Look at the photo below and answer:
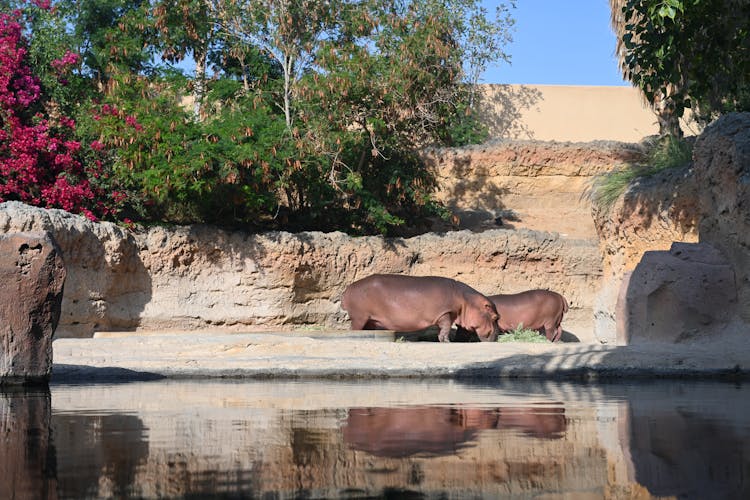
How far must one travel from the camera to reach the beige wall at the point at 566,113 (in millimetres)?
44719

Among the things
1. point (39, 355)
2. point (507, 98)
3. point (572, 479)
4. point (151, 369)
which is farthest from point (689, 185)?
point (507, 98)

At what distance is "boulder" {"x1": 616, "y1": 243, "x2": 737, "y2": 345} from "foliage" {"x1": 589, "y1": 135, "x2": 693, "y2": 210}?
10.7 feet

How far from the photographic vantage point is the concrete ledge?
1127 centimetres

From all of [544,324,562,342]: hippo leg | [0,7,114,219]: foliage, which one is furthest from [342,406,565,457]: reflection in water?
[0,7,114,219]: foliage

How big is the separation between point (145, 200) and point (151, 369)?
9717mm

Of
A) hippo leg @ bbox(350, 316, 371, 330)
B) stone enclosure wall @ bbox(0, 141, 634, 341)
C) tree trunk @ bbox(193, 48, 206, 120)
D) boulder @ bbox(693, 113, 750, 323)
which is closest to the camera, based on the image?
boulder @ bbox(693, 113, 750, 323)

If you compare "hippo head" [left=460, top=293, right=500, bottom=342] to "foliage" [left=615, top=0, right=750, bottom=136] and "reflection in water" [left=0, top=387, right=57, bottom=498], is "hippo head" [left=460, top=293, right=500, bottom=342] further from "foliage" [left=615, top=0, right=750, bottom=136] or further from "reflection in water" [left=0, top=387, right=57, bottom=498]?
"reflection in water" [left=0, top=387, right=57, bottom=498]

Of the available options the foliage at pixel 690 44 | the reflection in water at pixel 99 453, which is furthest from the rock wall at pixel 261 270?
the reflection in water at pixel 99 453

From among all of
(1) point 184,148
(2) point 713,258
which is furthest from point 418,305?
(2) point 713,258

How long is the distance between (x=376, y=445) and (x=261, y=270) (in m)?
15.4

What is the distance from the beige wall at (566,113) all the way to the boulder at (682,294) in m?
29.8

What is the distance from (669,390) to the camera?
9.51 metres

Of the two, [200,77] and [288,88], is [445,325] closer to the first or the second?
[288,88]

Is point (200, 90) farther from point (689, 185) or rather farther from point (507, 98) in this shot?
point (507, 98)
